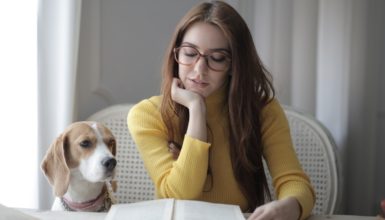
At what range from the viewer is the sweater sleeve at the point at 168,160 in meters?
1.03

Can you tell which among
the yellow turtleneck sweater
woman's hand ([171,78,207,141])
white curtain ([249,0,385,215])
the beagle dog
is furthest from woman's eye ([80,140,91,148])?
white curtain ([249,0,385,215])

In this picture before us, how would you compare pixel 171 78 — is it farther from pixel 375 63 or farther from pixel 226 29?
pixel 375 63

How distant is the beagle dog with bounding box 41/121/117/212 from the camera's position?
3.52 ft

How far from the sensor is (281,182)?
1.07 metres

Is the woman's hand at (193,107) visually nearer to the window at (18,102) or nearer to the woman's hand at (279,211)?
the woman's hand at (279,211)

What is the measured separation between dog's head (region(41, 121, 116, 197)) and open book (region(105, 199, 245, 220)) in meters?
0.22

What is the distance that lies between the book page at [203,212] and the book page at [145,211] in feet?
0.05

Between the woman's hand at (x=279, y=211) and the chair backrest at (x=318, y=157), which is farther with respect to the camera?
the chair backrest at (x=318, y=157)

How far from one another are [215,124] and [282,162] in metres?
0.19

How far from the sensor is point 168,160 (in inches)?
42.2

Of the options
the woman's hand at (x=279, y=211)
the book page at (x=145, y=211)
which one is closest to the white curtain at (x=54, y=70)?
the book page at (x=145, y=211)

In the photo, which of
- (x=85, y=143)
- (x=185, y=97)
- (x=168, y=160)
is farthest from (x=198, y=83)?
(x=85, y=143)

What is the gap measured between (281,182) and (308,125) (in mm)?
499

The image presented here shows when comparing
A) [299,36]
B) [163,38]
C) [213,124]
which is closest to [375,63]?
[299,36]
